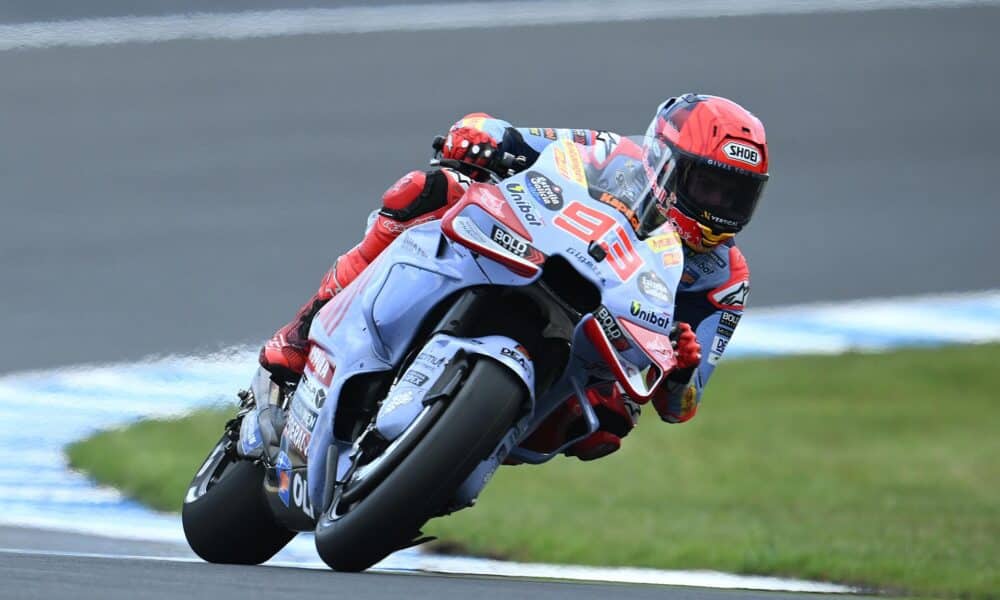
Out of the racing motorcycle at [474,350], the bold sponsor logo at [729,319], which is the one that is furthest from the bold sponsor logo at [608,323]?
the bold sponsor logo at [729,319]

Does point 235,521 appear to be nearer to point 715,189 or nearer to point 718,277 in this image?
point 718,277

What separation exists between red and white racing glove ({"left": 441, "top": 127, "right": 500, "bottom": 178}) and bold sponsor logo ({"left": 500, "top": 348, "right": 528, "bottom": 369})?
739 mm

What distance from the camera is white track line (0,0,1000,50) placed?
12453 mm

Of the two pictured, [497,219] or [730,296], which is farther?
[730,296]

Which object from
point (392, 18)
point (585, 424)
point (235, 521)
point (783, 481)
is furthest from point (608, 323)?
point (392, 18)

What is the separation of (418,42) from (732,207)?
823 cm

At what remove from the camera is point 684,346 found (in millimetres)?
4715

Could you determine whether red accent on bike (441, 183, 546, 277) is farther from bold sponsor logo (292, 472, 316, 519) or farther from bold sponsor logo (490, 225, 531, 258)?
bold sponsor logo (292, 472, 316, 519)

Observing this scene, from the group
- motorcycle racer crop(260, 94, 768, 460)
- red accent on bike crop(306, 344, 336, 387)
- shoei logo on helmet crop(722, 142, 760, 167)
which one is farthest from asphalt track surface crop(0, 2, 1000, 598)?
shoei logo on helmet crop(722, 142, 760, 167)

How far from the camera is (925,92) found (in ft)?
42.3

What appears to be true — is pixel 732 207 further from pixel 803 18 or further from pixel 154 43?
pixel 803 18

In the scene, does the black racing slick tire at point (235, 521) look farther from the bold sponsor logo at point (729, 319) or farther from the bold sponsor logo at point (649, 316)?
the bold sponsor logo at point (649, 316)

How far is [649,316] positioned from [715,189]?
587mm

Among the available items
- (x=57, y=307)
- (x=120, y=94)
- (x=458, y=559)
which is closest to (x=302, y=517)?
(x=458, y=559)
